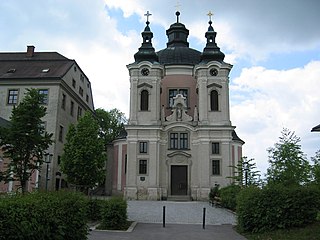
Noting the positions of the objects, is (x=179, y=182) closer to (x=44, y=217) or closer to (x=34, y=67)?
(x=34, y=67)

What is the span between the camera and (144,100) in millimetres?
41031

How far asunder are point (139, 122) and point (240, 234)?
1046 inches

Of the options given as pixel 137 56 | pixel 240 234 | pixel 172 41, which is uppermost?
pixel 172 41

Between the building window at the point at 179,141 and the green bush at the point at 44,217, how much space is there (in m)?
29.9

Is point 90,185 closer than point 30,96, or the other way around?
point 30,96

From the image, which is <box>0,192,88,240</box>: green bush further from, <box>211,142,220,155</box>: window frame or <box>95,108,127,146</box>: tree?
<box>95,108,127,146</box>: tree

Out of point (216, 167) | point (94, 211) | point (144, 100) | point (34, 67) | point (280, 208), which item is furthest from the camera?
point (34, 67)

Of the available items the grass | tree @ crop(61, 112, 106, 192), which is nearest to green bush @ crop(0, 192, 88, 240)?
the grass

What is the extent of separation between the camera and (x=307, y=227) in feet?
43.3

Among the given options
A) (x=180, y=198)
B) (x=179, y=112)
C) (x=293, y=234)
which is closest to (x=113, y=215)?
(x=293, y=234)

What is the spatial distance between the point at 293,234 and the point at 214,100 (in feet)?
94.6

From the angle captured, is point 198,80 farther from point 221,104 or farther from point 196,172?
point 196,172

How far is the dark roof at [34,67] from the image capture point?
134 feet

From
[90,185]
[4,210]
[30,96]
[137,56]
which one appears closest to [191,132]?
[137,56]
